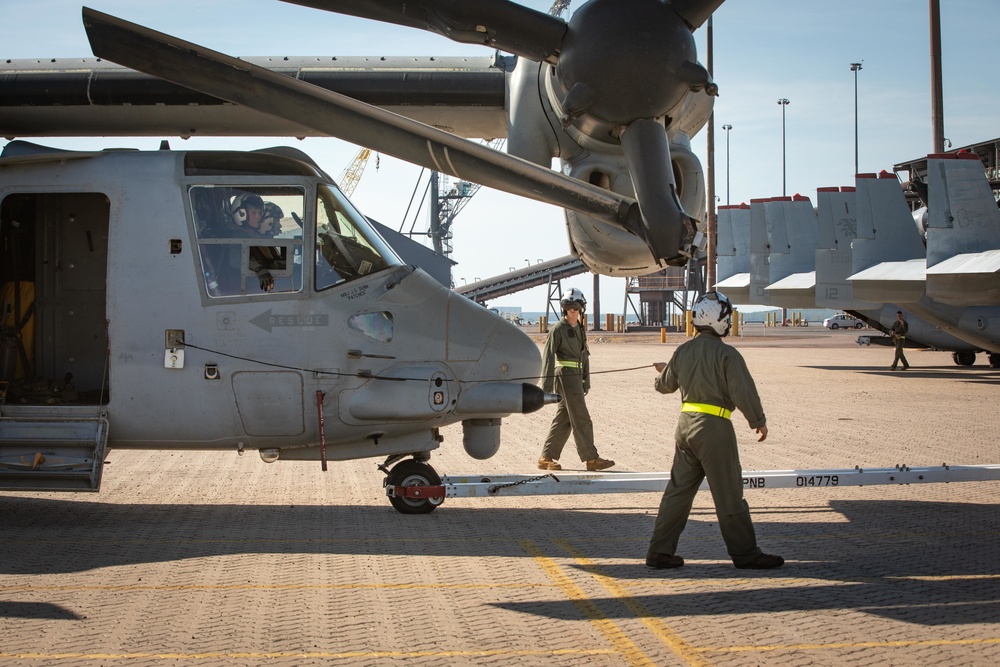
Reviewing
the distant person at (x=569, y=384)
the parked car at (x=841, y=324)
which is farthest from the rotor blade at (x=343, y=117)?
the parked car at (x=841, y=324)

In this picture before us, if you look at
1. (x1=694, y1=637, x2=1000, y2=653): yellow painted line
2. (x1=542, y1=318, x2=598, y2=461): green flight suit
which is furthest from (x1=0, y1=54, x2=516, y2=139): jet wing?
(x1=694, y1=637, x2=1000, y2=653): yellow painted line

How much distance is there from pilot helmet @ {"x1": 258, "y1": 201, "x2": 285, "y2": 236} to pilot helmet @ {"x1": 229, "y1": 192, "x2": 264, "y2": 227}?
2.5 inches

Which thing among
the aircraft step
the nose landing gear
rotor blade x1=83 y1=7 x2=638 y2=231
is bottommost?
the nose landing gear

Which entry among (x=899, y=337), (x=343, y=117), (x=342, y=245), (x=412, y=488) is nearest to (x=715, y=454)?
(x=412, y=488)

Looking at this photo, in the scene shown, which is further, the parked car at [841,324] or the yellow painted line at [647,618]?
the parked car at [841,324]

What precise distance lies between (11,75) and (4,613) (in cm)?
573

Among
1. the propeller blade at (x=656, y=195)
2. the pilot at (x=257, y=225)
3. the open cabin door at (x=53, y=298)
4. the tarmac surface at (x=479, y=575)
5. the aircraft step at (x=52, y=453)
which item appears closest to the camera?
the tarmac surface at (x=479, y=575)

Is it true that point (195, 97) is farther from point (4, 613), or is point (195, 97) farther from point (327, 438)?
point (4, 613)

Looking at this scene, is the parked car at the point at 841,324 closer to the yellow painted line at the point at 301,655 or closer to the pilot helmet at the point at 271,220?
the pilot helmet at the point at 271,220

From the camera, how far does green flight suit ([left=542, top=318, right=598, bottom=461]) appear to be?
10.2 m

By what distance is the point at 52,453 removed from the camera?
7.34 m

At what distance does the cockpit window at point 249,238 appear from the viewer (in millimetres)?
7777

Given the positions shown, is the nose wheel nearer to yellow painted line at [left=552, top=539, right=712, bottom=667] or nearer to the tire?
yellow painted line at [left=552, top=539, right=712, bottom=667]

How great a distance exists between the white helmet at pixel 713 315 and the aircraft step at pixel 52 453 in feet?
15.3
